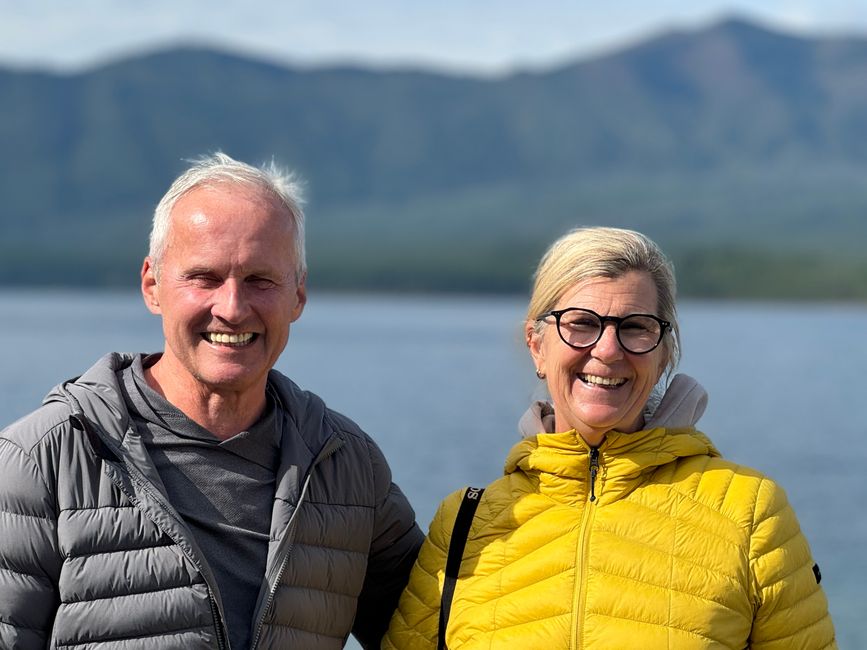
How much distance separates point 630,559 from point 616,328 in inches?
24.1

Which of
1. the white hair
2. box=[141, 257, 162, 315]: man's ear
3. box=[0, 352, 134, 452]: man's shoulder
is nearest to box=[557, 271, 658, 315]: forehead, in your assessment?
the white hair

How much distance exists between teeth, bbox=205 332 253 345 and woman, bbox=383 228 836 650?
0.78 m

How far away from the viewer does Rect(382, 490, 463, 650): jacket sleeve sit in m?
3.40

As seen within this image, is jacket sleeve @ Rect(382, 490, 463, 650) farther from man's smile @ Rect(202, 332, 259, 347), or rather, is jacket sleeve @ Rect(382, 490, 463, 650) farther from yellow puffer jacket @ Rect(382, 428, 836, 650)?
man's smile @ Rect(202, 332, 259, 347)

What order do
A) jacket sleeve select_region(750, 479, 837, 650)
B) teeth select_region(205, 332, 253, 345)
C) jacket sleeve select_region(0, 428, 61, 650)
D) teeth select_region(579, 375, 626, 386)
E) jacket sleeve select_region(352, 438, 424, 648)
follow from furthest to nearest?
1. jacket sleeve select_region(352, 438, 424, 648)
2. teeth select_region(579, 375, 626, 386)
3. teeth select_region(205, 332, 253, 345)
4. jacket sleeve select_region(750, 479, 837, 650)
5. jacket sleeve select_region(0, 428, 61, 650)

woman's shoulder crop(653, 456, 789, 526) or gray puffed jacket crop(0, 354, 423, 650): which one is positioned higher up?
woman's shoulder crop(653, 456, 789, 526)

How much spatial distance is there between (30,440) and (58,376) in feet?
135

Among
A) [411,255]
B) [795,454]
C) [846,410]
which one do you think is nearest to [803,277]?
[411,255]

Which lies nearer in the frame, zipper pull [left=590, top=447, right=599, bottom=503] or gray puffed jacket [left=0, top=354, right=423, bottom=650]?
gray puffed jacket [left=0, top=354, right=423, bottom=650]

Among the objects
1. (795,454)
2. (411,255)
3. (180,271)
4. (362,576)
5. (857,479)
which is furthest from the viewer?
(411,255)

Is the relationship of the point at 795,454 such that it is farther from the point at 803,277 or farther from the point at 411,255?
the point at 411,255

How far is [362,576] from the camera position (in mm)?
3418

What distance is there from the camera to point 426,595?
3432 mm

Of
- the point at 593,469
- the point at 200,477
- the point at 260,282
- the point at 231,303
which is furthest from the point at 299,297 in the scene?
the point at 593,469
